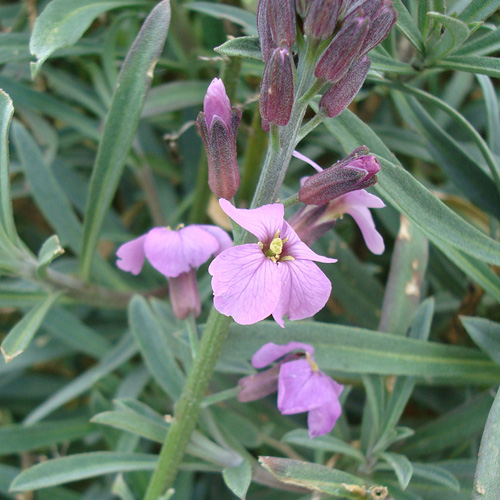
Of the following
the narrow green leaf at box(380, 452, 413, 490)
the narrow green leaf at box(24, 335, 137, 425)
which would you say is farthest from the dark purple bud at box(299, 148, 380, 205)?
the narrow green leaf at box(24, 335, 137, 425)

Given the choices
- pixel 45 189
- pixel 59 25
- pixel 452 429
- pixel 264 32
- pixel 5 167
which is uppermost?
pixel 264 32

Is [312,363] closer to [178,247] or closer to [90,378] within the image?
[178,247]

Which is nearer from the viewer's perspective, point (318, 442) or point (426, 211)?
point (426, 211)

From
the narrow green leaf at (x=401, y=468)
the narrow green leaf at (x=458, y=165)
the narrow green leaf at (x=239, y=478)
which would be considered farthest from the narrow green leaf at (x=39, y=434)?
the narrow green leaf at (x=458, y=165)

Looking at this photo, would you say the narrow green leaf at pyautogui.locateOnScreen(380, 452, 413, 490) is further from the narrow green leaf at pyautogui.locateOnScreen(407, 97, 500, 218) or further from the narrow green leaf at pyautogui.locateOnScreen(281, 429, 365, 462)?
the narrow green leaf at pyautogui.locateOnScreen(407, 97, 500, 218)

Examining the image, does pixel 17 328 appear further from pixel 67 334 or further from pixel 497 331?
pixel 497 331

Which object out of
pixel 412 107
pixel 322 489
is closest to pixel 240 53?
pixel 412 107

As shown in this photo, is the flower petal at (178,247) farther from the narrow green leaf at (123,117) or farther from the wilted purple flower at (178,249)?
the narrow green leaf at (123,117)

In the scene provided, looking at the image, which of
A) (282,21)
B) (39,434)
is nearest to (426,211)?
(282,21)
